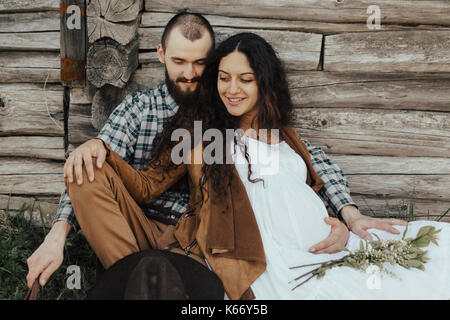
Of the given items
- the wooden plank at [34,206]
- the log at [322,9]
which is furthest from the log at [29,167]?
the log at [322,9]

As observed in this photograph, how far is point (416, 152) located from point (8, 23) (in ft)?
11.3

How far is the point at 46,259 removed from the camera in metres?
2.12

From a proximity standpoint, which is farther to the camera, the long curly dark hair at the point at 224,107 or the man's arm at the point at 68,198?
the long curly dark hair at the point at 224,107

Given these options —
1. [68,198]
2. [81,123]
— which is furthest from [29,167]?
[68,198]

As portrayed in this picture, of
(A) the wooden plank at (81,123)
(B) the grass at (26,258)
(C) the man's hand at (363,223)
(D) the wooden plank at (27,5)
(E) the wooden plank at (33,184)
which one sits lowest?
(B) the grass at (26,258)

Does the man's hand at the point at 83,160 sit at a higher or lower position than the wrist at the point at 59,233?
higher

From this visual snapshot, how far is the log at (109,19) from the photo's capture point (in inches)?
113

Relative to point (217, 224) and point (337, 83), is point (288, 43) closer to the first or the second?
point (337, 83)

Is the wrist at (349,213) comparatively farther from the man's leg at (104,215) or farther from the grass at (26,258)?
the grass at (26,258)

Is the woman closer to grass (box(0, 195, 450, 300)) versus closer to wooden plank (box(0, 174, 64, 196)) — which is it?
grass (box(0, 195, 450, 300))

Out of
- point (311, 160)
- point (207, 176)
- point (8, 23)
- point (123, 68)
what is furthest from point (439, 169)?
point (8, 23)

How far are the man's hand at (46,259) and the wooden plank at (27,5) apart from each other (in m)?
1.93

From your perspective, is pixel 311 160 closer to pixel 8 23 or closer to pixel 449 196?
pixel 449 196

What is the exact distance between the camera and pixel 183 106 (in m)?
2.81
